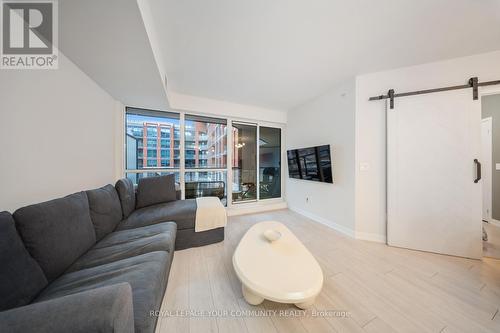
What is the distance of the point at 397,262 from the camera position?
6.40 ft

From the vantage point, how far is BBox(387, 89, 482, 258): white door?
201 centimetres

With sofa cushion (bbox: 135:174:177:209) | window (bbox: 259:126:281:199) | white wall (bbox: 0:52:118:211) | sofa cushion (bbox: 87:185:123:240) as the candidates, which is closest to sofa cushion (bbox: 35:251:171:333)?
sofa cushion (bbox: 87:185:123:240)

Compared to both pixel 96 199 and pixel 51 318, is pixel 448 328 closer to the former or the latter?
pixel 51 318

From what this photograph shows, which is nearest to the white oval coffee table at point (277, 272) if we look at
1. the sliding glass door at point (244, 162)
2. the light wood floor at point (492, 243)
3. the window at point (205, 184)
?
the window at point (205, 184)

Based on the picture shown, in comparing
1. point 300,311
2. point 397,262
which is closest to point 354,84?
point 397,262

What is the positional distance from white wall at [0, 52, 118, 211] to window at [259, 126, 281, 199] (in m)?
3.19

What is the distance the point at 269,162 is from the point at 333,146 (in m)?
1.77

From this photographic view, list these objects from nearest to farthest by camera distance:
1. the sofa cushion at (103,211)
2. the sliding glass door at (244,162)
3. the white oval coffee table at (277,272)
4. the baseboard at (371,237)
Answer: the white oval coffee table at (277,272) < the sofa cushion at (103,211) < the baseboard at (371,237) < the sliding glass door at (244,162)

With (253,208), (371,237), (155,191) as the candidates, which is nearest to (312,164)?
(371,237)

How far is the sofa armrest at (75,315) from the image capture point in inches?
21.7

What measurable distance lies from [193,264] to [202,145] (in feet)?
7.85

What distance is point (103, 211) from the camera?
1.70 meters

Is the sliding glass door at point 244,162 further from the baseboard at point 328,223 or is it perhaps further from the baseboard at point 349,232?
the baseboard at point 349,232

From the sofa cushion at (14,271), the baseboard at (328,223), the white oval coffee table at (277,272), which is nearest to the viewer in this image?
the sofa cushion at (14,271)
